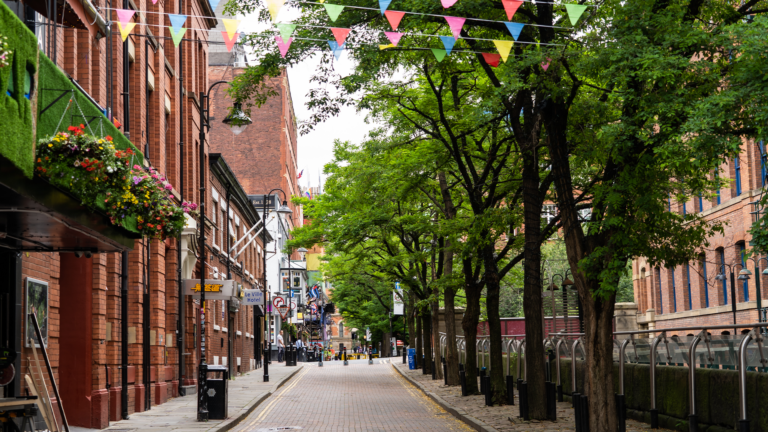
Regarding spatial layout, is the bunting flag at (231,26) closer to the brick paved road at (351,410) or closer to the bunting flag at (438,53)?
the bunting flag at (438,53)

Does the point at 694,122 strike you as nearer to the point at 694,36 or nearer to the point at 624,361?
the point at 694,36

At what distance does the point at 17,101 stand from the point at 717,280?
3514 centimetres

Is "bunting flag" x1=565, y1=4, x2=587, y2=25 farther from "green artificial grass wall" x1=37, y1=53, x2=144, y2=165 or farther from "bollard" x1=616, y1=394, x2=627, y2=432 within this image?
"green artificial grass wall" x1=37, y1=53, x2=144, y2=165

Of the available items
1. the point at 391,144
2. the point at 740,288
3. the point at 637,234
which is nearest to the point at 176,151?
the point at 391,144

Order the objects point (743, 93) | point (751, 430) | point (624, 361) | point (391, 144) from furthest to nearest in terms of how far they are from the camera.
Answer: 1. point (391, 144)
2. point (624, 361)
3. point (751, 430)
4. point (743, 93)

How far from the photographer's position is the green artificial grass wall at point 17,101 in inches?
338

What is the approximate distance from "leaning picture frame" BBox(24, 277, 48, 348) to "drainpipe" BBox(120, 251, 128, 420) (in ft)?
12.9

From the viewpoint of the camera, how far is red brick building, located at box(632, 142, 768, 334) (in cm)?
3456

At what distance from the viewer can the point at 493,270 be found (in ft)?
67.4

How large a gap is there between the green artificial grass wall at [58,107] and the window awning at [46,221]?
963 mm

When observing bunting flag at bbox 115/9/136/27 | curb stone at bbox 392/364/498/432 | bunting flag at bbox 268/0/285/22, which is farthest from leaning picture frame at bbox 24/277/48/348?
curb stone at bbox 392/364/498/432

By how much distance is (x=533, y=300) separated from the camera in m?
16.7

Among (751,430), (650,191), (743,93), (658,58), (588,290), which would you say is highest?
(658,58)

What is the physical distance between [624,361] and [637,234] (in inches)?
209
